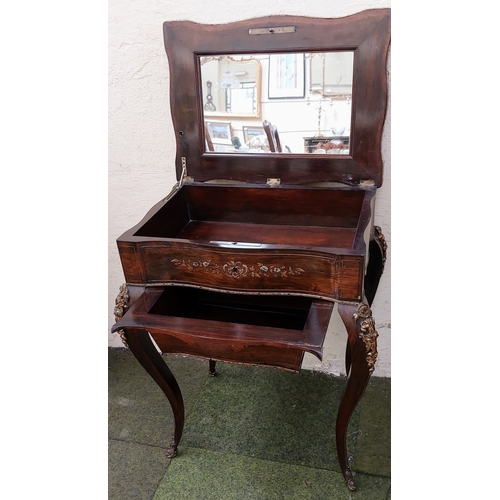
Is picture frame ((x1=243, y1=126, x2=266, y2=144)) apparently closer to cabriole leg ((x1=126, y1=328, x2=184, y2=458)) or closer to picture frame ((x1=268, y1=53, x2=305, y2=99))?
picture frame ((x1=268, y1=53, x2=305, y2=99))

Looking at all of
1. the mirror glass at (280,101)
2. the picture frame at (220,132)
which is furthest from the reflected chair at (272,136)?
the picture frame at (220,132)

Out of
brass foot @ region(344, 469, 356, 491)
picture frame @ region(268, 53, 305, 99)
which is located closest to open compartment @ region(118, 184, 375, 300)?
picture frame @ region(268, 53, 305, 99)

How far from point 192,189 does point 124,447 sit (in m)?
0.87

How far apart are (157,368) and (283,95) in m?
0.86

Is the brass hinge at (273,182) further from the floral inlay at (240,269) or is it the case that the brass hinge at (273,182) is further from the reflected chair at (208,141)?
the floral inlay at (240,269)

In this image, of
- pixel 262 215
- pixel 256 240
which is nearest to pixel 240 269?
pixel 256 240

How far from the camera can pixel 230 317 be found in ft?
4.78

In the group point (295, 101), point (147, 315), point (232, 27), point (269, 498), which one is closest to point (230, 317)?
point (147, 315)

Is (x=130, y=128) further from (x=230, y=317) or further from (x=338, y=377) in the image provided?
(x=338, y=377)

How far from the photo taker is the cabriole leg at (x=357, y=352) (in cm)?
109

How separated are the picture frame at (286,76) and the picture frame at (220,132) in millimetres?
163

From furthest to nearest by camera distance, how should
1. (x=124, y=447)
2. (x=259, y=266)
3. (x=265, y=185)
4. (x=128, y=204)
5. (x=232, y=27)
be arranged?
1. (x=128, y=204)
2. (x=124, y=447)
3. (x=265, y=185)
4. (x=232, y=27)
5. (x=259, y=266)

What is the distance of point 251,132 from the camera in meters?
1.41

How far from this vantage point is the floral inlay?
1.10 metres
